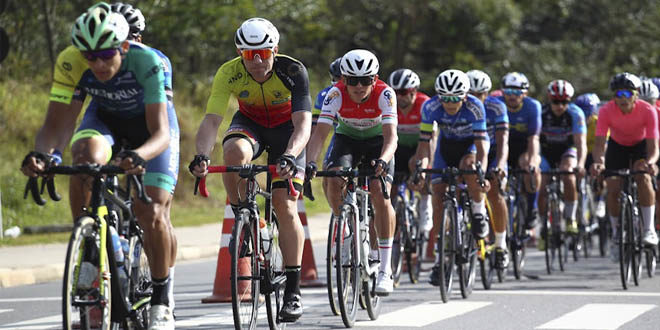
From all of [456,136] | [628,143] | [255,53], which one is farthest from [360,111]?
[628,143]

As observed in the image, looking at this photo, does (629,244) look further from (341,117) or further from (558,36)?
(558,36)

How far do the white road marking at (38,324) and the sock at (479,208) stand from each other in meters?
4.28

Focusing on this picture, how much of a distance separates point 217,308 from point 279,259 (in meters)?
2.13

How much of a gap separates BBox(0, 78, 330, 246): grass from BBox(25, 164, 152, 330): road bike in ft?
38.2

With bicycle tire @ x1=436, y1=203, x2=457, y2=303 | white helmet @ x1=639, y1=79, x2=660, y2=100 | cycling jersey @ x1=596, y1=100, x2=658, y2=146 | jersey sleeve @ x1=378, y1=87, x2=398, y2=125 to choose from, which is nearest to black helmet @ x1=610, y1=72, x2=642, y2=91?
cycling jersey @ x1=596, y1=100, x2=658, y2=146

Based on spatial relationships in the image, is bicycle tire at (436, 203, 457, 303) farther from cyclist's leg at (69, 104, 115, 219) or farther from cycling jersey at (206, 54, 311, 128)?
cyclist's leg at (69, 104, 115, 219)

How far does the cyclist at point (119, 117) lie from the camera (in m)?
6.57

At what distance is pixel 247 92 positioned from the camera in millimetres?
8609

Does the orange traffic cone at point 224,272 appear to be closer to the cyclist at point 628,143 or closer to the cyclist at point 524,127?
the cyclist at point 628,143

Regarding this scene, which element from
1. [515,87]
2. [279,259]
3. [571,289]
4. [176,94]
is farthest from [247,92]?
[176,94]

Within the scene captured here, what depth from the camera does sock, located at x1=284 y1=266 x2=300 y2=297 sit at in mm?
8367

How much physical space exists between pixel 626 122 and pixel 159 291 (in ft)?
26.3

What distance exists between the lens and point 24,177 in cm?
2102

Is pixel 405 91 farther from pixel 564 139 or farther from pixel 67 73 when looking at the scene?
pixel 67 73
